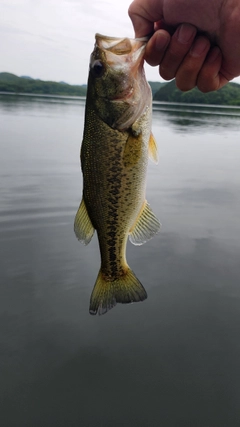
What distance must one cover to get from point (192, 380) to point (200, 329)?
35.9 inches

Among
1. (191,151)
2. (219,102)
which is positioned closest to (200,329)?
(191,151)

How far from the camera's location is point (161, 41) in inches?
103

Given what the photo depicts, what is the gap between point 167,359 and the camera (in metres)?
4.83

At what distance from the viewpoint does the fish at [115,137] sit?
248 cm

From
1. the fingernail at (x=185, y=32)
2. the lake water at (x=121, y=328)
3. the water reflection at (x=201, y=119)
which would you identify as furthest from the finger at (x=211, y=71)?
the water reflection at (x=201, y=119)

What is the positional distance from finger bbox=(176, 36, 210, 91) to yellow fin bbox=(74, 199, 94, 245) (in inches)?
47.8

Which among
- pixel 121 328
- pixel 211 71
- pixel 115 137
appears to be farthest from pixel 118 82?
pixel 121 328

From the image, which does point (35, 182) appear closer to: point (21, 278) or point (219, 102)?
point (21, 278)

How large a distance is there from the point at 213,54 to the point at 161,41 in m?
→ 0.46

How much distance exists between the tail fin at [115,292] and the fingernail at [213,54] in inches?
67.9

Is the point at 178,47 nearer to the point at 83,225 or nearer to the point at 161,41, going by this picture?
the point at 161,41

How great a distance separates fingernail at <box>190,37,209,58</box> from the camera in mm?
2723

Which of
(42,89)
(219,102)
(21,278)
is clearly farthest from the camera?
(42,89)

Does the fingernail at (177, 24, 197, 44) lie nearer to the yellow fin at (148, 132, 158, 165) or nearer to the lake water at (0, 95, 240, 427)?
the yellow fin at (148, 132, 158, 165)
